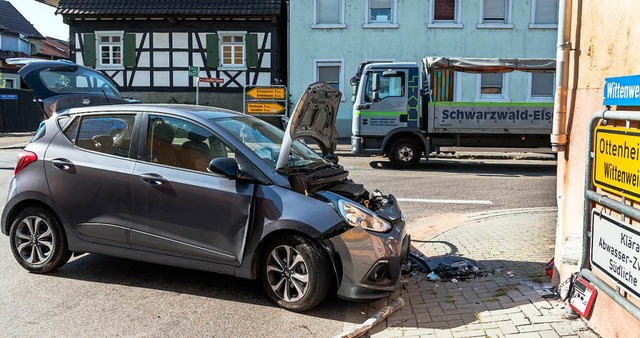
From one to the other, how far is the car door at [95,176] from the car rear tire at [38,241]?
215mm

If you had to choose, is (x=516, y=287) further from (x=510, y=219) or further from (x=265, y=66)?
(x=265, y=66)

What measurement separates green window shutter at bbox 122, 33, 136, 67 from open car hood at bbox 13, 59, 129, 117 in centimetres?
1830

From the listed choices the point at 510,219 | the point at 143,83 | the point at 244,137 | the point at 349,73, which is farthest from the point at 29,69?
the point at 143,83

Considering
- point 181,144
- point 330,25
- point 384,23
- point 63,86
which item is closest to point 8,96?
point 330,25

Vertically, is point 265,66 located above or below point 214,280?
above

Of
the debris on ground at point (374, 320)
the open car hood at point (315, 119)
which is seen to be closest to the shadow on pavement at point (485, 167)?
the open car hood at point (315, 119)

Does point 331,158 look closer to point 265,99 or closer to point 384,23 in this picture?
point 265,99

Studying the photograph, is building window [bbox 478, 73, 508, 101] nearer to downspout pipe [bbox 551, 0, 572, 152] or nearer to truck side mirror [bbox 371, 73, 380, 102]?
truck side mirror [bbox 371, 73, 380, 102]

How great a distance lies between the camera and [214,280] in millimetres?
5469

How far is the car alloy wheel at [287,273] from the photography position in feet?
15.0

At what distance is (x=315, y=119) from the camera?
5.23 metres

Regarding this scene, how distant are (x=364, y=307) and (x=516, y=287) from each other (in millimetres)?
1281

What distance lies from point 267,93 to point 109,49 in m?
10.6

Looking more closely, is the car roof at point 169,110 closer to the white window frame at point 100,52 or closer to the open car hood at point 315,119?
the open car hood at point 315,119
